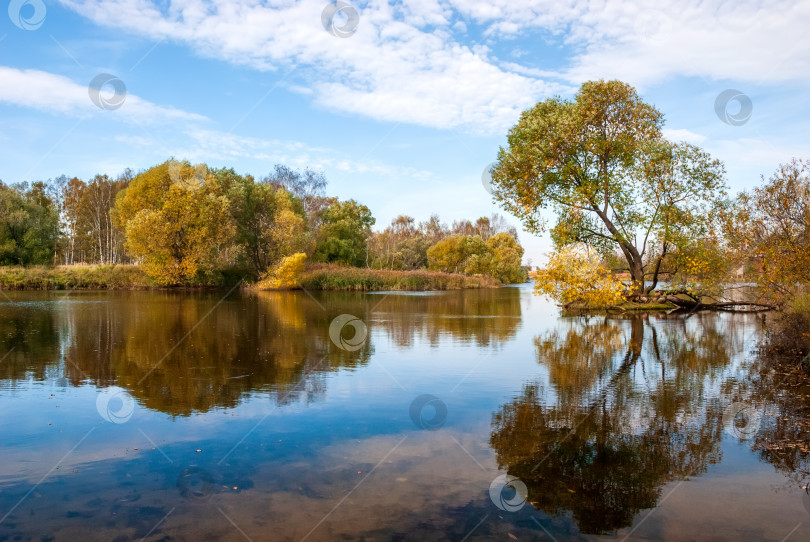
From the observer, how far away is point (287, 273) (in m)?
49.1

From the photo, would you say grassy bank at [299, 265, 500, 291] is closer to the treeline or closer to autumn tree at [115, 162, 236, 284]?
the treeline

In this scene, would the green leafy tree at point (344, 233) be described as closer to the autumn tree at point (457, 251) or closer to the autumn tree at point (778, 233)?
the autumn tree at point (457, 251)

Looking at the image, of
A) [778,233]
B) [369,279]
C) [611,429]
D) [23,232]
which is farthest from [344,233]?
[611,429]

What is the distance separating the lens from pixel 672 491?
5.65 m

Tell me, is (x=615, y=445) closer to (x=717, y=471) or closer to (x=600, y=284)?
(x=717, y=471)

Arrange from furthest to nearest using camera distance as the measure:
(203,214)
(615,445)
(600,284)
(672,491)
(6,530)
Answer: (203,214)
(600,284)
(615,445)
(672,491)
(6,530)

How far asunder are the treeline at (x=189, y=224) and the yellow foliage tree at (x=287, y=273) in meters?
2.27

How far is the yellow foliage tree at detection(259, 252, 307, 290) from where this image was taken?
48.7 metres

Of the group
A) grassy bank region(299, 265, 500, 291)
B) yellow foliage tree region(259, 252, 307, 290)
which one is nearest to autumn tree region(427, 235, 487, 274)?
grassy bank region(299, 265, 500, 291)

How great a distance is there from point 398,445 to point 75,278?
164 ft

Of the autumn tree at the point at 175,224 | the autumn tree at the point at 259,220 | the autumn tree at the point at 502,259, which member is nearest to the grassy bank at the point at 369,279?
the autumn tree at the point at 259,220

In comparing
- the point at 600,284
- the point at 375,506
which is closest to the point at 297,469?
the point at 375,506

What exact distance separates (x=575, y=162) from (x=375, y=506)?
23.7m

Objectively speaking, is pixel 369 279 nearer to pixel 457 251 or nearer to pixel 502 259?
pixel 457 251
